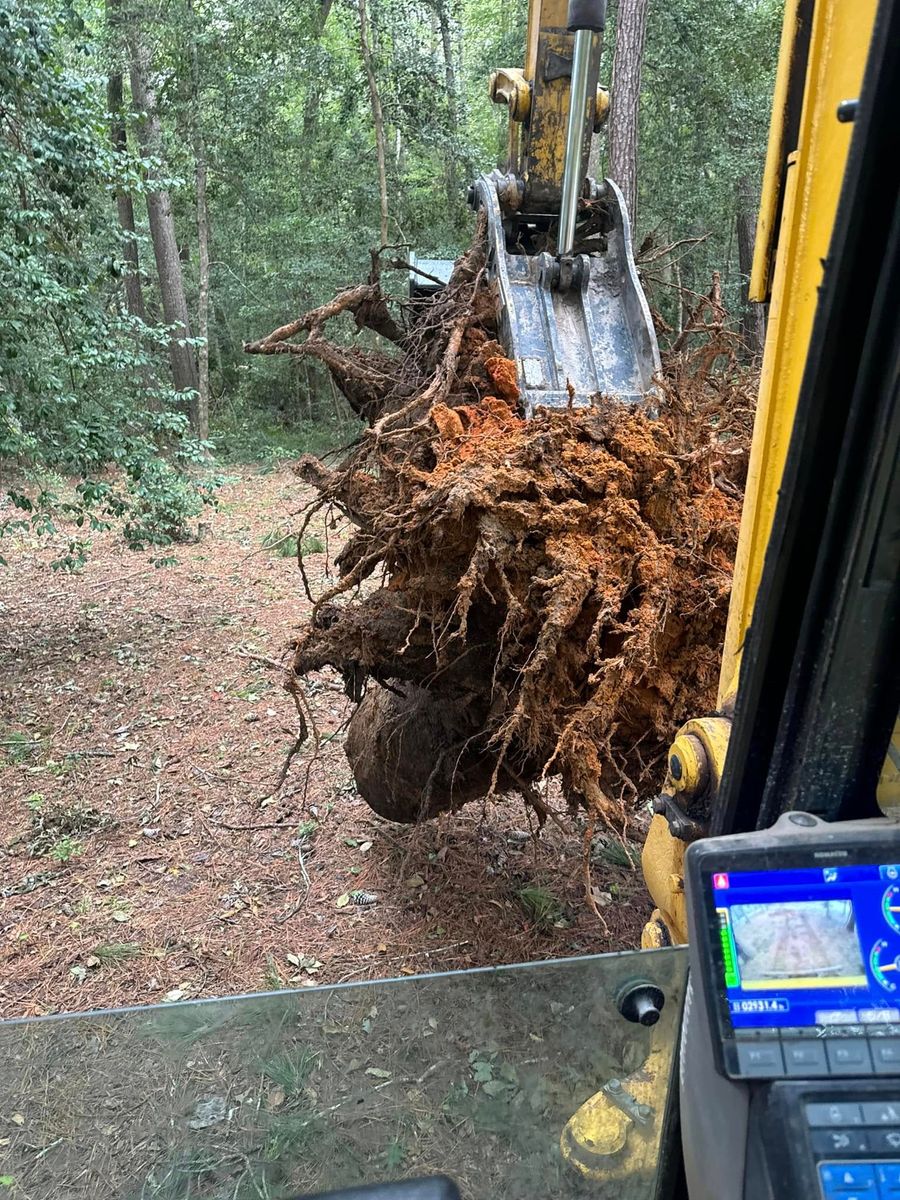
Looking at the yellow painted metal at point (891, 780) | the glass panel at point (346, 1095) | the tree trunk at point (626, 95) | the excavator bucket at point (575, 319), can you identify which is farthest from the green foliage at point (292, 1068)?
the tree trunk at point (626, 95)

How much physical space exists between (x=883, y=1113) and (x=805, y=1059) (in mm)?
79

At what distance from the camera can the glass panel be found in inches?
49.6

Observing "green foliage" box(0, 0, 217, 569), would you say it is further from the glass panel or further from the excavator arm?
the glass panel

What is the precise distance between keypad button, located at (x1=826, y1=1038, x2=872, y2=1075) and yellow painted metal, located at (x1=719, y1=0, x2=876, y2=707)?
0.65 metres

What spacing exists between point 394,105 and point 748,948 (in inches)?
622

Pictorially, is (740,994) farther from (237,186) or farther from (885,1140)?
(237,186)

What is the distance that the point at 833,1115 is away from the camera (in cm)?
85

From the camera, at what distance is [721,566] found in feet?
8.00

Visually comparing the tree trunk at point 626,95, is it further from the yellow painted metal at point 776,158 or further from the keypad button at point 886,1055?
the keypad button at point 886,1055

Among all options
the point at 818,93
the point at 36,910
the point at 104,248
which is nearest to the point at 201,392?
the point at 104,248

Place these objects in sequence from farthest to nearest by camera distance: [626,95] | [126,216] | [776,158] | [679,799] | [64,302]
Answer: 1. [126,216]
2. [626,95]
3. [64,302]
4. [679,799]
5. [776,158]


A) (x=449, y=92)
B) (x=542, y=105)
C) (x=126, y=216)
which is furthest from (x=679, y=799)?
(x=126, y=216)

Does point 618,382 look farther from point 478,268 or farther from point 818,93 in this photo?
point 818,93

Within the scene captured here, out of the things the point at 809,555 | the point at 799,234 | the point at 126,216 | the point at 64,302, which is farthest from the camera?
the point at 126,216
